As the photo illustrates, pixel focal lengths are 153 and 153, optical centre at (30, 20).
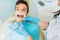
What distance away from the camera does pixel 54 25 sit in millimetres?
1076

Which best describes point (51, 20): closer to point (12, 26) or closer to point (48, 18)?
point (48, 18)

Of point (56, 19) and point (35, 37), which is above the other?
point (56, 19)

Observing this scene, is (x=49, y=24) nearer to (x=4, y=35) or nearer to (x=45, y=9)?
(x=45, y=9)

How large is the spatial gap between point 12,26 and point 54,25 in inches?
11.9

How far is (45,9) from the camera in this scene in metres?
1.09

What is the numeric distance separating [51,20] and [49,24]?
32mm

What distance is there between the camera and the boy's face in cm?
111

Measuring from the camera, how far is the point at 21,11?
1105 mm

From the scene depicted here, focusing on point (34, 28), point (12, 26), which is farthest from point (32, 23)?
point (12, 26)

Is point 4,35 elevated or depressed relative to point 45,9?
depressed

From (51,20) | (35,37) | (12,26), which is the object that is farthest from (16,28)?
(51,20)

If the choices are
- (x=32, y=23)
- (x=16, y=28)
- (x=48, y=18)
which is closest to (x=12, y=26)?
(x=16, y=28)

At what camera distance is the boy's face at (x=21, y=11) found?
1105 mm

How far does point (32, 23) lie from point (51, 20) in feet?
0.45
